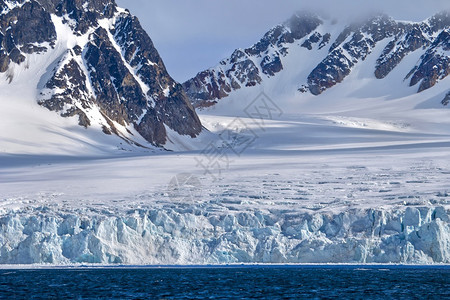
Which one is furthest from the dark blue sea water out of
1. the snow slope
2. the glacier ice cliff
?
the snow slope

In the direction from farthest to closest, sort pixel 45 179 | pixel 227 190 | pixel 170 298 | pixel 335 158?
pixel 335 158
pixel 45 179
pixel 227 190
pixel 170 298

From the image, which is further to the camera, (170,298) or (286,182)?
(286,182)

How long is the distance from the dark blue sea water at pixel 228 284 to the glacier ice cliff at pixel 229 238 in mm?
1615

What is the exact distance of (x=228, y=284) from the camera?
215ft

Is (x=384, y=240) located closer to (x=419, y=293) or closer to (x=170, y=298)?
(x=419, y=293)

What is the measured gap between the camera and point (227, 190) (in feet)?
317

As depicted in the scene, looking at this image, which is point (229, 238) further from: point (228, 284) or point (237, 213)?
point (228, 284)

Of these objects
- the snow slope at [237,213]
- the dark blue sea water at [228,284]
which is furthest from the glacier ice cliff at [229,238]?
the dark blue sea water at [228,284]

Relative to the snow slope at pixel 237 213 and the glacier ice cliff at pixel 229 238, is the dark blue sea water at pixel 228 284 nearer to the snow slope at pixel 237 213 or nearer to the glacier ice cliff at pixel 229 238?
the glacier ice cliff at pixel 229 238

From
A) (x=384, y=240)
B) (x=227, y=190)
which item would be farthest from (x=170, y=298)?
(x=227, y=190)

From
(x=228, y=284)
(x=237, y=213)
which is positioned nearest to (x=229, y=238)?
(x=237, y=213)

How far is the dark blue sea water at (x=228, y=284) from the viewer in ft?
182

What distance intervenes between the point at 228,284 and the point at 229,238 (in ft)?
46.9

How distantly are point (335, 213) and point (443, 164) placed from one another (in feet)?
96.8
